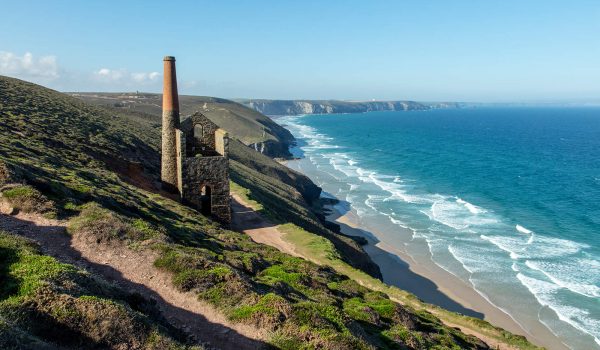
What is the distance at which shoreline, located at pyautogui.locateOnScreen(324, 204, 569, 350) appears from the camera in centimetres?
2725

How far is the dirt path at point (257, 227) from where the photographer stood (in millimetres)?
26672

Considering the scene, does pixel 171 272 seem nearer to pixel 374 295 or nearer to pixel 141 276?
pixel 141 276

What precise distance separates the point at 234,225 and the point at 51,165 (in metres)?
11.1

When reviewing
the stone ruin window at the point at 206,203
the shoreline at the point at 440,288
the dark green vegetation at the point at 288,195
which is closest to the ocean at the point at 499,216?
the shoreline at the point at 440,288

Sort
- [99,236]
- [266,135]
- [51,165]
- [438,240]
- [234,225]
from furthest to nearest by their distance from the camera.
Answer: [266,135] → [438,240] → [234,225] → [51,165] → [99,236]

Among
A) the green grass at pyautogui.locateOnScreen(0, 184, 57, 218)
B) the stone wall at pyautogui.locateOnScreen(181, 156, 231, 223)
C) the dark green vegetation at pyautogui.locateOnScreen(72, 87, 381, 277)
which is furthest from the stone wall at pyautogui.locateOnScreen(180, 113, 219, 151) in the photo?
the green grass at pyautogui.locateOnScreen(0, 184, 57, 218)

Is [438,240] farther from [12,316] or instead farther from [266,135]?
[266,135]

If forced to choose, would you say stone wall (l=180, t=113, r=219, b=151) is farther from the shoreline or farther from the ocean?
the ocean

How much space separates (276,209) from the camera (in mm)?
37094

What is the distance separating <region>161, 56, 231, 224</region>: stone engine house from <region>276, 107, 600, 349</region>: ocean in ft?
66.8

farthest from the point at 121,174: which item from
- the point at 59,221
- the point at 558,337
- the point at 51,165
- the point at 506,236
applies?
the point at 506,236

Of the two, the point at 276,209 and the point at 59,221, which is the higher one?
the point at 59,221

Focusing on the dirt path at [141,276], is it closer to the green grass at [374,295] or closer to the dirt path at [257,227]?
the green grass at [374,295]

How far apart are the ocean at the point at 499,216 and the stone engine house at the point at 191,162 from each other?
20370mm
